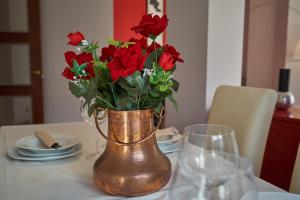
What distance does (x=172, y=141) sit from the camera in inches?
46.8

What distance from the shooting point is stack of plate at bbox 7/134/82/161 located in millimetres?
1062

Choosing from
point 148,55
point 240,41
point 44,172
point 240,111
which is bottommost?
point 44,172

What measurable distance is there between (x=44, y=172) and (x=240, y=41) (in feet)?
5.92

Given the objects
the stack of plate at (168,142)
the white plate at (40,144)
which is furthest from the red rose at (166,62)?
the white plate at (40,144)

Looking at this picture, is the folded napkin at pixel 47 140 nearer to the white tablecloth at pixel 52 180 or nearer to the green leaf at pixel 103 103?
the white tablecloth at pixel 52 180

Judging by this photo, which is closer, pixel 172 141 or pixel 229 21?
pixel 172 141

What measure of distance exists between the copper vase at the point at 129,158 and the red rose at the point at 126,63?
13 centimetres

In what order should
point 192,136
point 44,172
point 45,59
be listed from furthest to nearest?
point 45,59 → point 44,172 → point 192,136

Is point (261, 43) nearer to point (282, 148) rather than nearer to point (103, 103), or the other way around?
point (282, 148)

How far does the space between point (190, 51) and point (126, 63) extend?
5.91 ft

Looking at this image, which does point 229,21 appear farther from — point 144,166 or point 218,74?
point 144,166

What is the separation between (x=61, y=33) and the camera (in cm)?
350

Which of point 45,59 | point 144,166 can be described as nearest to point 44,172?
point 144,166

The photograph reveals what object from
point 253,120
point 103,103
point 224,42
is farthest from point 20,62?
point 103,103
